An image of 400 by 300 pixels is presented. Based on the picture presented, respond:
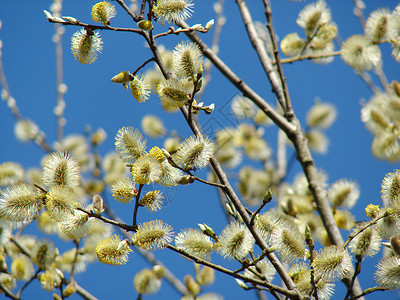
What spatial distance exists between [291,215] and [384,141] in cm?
85

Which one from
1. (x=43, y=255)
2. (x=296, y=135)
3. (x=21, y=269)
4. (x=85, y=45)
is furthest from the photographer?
(x=296, y=135)

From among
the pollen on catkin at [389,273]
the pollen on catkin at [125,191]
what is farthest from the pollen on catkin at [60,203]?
the pollen on catkin at [389,273]

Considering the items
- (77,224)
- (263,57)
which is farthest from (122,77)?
(263,57)

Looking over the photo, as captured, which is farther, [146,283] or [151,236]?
[146,283]

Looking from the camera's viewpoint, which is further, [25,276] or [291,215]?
Answer: [291,215]

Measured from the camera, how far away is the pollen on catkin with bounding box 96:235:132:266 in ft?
A: 4.31

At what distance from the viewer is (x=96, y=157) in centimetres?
353

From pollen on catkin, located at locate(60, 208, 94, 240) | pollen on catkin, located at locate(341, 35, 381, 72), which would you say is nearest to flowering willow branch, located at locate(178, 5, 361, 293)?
pollen on catkin, located at locate(341, 35, 381, 72)

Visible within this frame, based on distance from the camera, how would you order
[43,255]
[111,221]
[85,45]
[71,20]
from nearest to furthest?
[111,221] → [71,20] → [85,45] → [43,255]

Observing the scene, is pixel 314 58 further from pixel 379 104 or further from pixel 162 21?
pixel 162 21

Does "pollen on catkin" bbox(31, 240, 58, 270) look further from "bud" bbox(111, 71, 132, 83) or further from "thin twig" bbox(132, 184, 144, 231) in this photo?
"bud" bbox(111, 71, 132, 83)

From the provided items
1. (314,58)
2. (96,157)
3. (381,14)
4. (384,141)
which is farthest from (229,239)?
(96,157)

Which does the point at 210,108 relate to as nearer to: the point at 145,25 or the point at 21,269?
the point at 145,25

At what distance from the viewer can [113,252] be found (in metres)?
1.33
